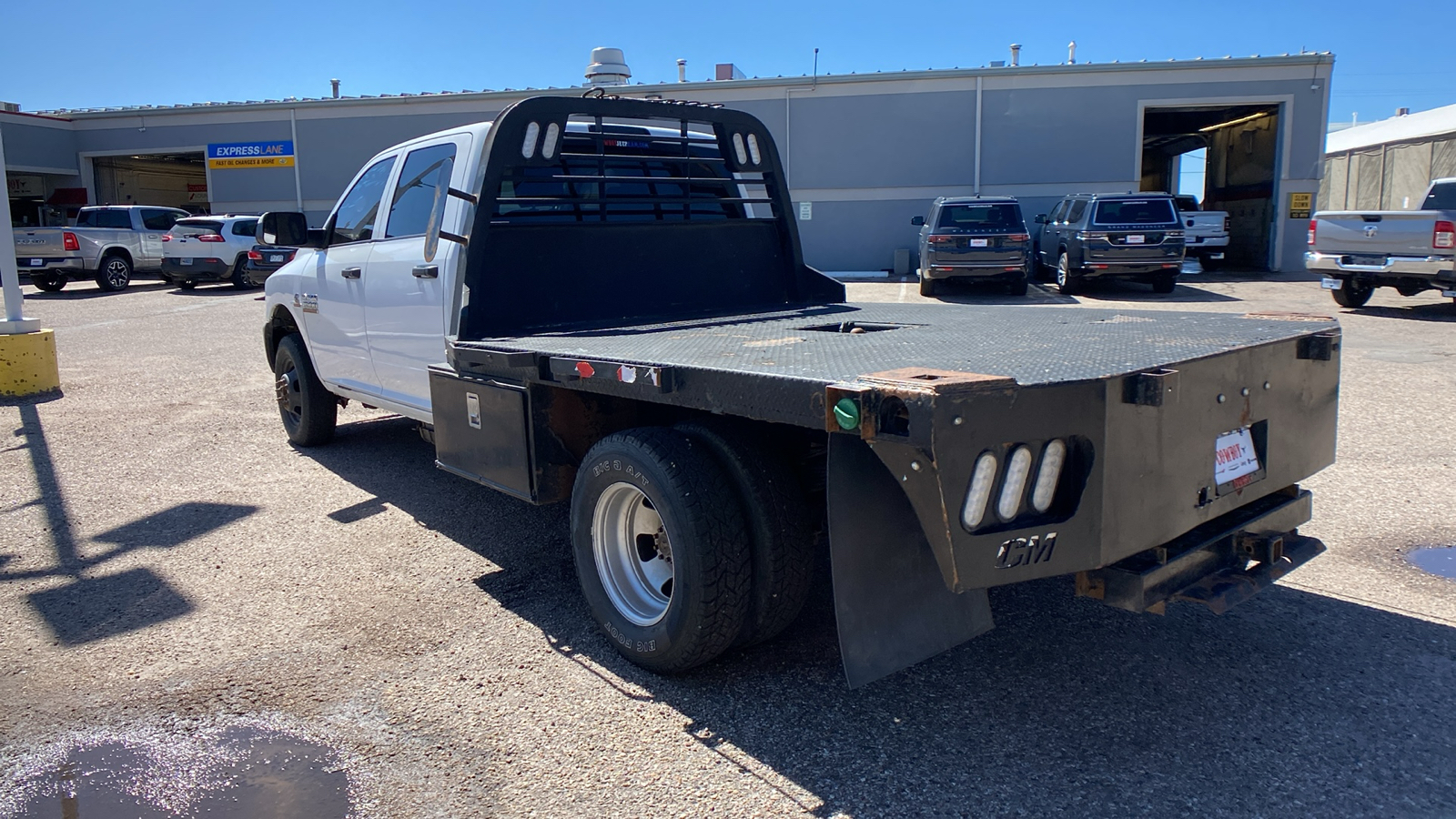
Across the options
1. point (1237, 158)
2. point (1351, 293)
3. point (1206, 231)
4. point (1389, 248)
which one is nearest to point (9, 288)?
point (1389, 248)

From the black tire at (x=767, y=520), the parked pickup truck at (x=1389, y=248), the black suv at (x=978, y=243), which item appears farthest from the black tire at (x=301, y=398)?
the parked pickup truck at (x=1389, y=248)

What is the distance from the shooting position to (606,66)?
6.97m

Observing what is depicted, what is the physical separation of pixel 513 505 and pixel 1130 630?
343 cm

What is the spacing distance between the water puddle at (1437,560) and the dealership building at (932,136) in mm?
19147

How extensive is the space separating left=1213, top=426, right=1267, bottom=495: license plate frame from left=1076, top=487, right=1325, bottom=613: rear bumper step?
175 mm

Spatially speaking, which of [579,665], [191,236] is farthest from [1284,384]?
[191,236]

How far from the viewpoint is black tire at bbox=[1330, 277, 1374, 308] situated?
587 inches

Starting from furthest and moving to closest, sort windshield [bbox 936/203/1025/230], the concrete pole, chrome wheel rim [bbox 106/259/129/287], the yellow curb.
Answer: chrome wheel rim [bbox 106/259/129/287], windshield [bbox 936/203/1025/230], the concrete pole, the yellow curb

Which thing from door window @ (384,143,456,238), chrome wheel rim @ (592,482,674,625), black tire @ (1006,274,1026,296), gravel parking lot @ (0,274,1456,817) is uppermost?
door window @ (384,143,456,238)

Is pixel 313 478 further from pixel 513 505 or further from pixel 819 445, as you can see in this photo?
pixel 819 445

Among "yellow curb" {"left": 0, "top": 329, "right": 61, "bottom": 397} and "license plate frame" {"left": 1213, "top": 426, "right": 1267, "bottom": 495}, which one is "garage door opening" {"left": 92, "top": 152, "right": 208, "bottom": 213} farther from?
"license plate frame" {"left": 1213, "top": 426, "right": 1267, "bottom": 495}

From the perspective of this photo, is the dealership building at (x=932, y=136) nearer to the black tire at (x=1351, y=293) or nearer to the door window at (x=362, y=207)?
the black tire at (x=1351, y=293)

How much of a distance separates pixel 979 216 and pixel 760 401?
16.0 m

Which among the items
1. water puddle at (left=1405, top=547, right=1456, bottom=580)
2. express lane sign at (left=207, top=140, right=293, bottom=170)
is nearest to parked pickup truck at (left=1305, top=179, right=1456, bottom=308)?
water puddle at (left=1405, top=547, right=1456, bottom=580)
